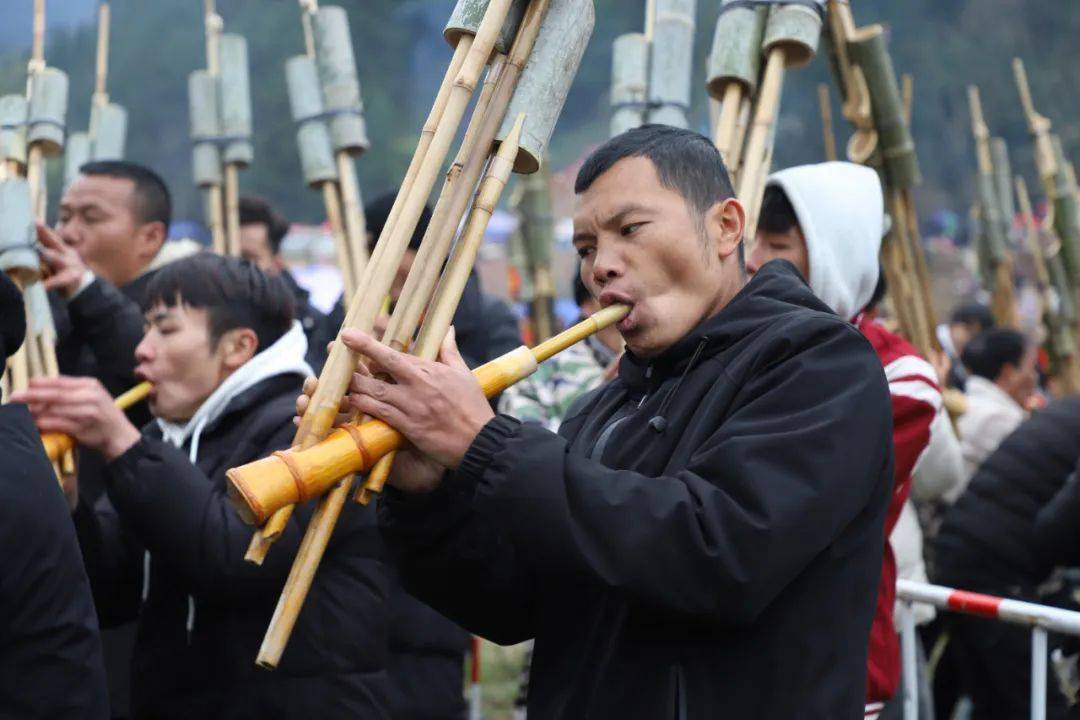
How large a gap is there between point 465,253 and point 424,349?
Result: 187mm

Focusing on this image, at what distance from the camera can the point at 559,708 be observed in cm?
215

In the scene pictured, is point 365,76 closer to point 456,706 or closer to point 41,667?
point 456,706

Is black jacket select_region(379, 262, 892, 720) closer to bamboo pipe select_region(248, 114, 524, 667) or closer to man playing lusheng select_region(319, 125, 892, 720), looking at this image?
man playing lusheng select_region(319, 125, 892, 720)

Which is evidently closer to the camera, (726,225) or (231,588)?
(726,225)

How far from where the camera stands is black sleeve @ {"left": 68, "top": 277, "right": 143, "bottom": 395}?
4223mm

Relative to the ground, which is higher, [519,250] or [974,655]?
[519,250]

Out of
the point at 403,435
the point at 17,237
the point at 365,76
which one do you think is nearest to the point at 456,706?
the point at 17,237

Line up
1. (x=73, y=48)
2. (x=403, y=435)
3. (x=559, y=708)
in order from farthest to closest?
(x=73, y=48) < (x=559, y=708) < (x=403, y=435)

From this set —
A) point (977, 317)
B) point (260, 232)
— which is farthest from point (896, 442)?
point (977, 317)

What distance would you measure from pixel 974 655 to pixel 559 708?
3.23 m

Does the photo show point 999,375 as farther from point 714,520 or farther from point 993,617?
point 714,520

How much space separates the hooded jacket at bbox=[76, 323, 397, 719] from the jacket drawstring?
115 centimetres

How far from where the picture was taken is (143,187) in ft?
16.4

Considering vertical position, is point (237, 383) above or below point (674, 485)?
above
